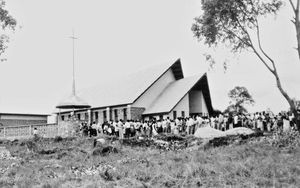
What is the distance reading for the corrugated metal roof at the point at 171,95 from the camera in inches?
1489

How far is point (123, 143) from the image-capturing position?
825 inches

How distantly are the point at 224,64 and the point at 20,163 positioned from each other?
12.7m

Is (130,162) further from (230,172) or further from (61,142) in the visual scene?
(61,142)

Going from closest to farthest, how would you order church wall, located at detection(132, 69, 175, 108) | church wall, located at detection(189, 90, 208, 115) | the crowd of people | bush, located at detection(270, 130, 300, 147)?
bush, located at detection(270, 130, 300, 147) → the crowd of people → church wall, located at detection(132, 69, 175, 108) → church wall, located at detection(189, 90, 208, 115)

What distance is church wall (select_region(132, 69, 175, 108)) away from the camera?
1618 inches

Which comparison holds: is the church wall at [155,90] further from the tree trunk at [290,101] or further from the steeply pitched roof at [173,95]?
the tree trunk at [290,101]

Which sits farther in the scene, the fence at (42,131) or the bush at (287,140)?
the fence at (42,131)

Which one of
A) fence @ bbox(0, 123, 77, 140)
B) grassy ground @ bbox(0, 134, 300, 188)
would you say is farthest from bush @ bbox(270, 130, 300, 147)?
fence @ bbox(0, 123, 77, 140)

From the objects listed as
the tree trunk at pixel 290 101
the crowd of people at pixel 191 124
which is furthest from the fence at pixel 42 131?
the tree trunk at pixel 290 101

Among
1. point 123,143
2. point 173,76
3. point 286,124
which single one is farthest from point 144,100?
point 123,143

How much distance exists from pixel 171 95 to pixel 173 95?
0.41 meters

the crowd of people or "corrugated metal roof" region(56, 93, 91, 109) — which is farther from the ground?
"corrugated metal roof" region(56, 93, 91, 109)

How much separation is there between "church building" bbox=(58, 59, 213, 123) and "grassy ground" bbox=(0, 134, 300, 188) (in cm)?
2266

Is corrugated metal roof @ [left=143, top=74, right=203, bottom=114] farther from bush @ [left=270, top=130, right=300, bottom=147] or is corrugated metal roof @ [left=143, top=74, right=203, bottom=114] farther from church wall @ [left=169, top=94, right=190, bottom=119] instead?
bush @ [left=270, top=130, right=300, bottom=147]
